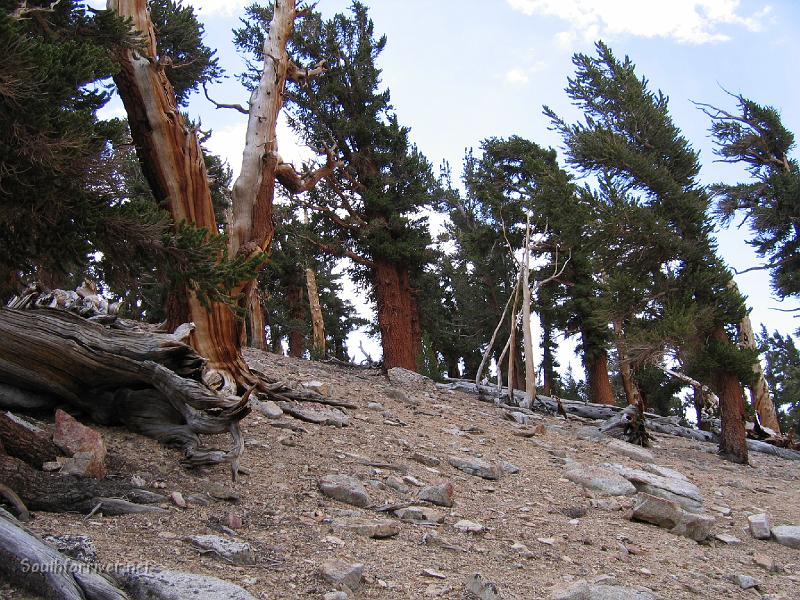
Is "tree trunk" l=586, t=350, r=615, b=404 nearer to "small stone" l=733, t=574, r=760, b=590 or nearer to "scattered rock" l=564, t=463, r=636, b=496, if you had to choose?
"scattered rock" l=564, t=463, r=636, b=496

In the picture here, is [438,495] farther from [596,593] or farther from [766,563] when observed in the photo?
[766,563]

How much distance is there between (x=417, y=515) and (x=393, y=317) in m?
10.2

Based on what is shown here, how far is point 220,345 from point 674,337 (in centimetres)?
779

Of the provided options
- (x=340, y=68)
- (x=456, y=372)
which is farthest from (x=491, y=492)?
(x=456, y=372)

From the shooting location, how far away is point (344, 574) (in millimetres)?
3107

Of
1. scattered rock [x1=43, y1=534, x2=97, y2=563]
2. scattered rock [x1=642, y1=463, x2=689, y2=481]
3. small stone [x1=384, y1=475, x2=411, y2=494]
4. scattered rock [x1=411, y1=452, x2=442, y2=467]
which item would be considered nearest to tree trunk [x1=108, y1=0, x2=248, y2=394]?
scattered rock [x1=411, y1=452, x2=442, y2=467]

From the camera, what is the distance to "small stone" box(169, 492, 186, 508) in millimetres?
3852

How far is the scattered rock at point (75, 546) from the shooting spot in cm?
275

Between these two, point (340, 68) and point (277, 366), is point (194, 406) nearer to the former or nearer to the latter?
point (277, 366)

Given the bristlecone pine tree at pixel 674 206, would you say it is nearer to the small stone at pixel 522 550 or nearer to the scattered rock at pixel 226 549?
the small stone at pixel 522 550

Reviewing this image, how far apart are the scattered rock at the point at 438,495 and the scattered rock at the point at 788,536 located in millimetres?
3144

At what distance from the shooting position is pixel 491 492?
5637 mm

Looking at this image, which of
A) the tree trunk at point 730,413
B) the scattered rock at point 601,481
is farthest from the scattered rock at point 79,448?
the tree trunk at point 730,413

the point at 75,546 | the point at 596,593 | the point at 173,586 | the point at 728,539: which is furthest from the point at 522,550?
the point at 75,546
